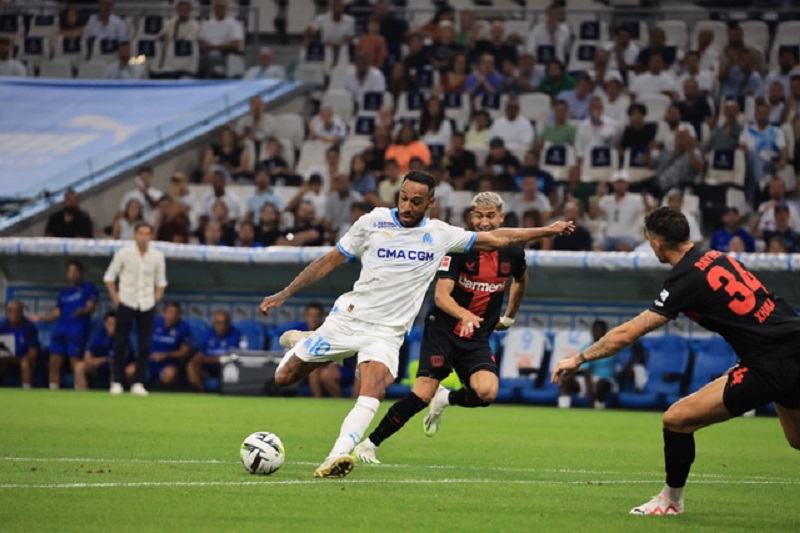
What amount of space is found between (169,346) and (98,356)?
46.2 inches

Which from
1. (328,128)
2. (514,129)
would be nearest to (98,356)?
(328,128)

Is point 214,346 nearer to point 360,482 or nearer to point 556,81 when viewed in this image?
point 556,81

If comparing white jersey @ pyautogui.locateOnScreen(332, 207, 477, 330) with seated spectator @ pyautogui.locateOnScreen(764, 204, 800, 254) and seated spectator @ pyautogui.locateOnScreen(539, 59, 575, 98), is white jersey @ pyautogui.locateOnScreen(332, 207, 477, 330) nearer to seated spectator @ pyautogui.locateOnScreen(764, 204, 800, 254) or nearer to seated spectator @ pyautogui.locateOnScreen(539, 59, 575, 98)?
seated spectator @ pyautogui.locateOnScreen(764, 204, 800, 254)

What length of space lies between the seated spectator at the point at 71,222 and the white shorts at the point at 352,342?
13.9 metres

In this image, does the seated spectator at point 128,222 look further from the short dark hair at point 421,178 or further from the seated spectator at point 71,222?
the short dark hair at point 421,178

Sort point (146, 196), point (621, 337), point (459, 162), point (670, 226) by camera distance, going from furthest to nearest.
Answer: point (146, 196)
point (459, 162)
point (670, 226)
point (621, 337)

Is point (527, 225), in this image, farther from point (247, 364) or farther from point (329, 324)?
point (329, 324)

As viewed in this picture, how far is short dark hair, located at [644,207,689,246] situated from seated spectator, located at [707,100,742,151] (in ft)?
53.6

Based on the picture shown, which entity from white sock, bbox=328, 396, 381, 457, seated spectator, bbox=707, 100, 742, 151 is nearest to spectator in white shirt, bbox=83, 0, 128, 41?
seated spectator, bbox=707, 100, 742, 151

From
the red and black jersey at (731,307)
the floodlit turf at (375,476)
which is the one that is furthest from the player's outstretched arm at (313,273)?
the red and black jersey at (731,307)

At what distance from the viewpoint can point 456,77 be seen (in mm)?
27234

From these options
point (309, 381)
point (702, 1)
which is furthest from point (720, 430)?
point (702, 1)

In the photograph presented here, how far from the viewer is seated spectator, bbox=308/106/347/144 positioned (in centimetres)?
2681

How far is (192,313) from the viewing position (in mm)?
22781
